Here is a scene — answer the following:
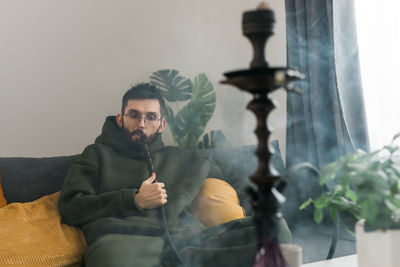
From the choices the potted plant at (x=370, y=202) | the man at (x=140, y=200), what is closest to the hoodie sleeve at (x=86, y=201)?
the man at (x=140, y=200)

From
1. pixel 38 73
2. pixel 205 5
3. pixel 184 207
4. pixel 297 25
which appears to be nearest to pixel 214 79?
pixel 205 5

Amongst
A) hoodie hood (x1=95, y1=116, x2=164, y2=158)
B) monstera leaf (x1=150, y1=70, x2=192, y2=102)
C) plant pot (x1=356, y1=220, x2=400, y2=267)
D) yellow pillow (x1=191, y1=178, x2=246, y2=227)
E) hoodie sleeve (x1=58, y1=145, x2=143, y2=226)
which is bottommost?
yellow pillow (x1=191, y1=178, x2=246, y2=227)

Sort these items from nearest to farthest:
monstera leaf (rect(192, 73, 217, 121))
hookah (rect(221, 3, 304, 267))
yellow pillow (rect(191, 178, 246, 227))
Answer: hookah (rect(221, 3, 304, 267)), yellow pillow (rect(191, 178, 246, 227)), monstera leaf (rect(192, 73, 217, 121))

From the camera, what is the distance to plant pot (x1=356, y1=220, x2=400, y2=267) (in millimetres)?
762

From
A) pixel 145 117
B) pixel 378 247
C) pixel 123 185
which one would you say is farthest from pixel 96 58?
pixel 378 247

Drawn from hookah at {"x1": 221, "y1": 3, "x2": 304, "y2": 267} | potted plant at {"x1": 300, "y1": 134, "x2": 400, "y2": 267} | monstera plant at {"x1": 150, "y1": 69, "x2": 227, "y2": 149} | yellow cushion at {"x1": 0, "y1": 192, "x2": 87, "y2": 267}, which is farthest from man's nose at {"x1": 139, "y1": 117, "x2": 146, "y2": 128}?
hookah at {"x1": 221, "y1": 3, "x2": 304, "y2": 267}

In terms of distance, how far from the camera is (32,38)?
8.27 ft

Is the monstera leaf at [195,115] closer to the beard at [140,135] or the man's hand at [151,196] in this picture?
the beard at [140,135]

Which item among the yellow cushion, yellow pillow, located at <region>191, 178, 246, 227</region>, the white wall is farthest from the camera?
the white wall

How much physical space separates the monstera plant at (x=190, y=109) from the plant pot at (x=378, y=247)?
1853mm

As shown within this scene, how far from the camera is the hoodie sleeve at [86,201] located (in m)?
1.61

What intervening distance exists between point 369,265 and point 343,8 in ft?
4.96

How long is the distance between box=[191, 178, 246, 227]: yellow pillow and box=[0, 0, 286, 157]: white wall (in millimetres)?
757

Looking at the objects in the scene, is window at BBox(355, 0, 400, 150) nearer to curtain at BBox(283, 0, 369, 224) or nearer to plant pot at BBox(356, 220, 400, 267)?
curtain at BBox(283, 0, 369, 224)
